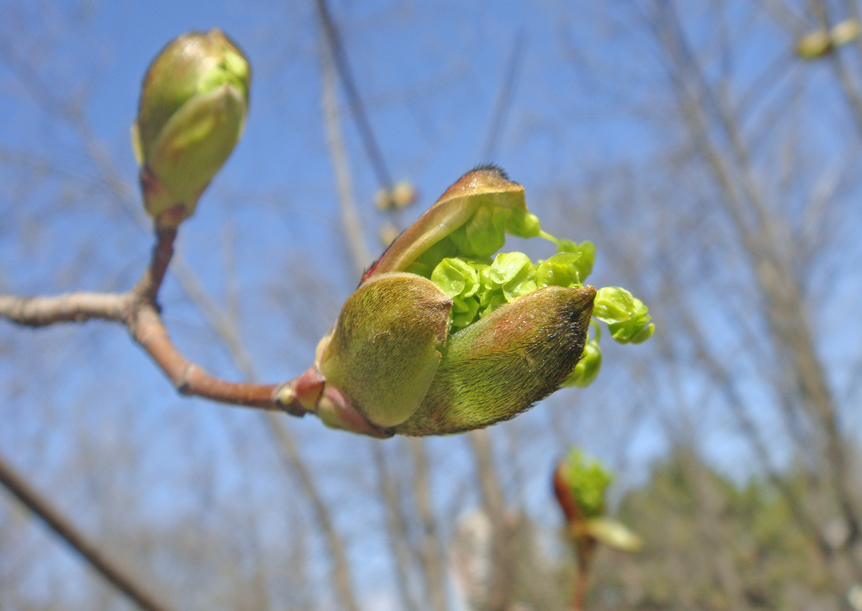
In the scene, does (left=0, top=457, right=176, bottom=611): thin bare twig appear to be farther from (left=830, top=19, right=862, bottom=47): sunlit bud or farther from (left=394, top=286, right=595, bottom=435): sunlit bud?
(left=830, top=19, right=862, bottom=47): sunlit bud

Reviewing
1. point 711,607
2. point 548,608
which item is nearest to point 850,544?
point 548,608

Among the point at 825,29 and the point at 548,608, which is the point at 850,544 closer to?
the point at 548,608

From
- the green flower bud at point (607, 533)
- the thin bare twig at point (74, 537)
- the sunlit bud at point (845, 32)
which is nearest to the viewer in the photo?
the thin bare twig at point (74, 537)

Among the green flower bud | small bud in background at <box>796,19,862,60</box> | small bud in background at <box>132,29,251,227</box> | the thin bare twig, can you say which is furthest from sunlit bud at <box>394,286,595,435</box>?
small bud in background at <box>796,19,862,60</box>

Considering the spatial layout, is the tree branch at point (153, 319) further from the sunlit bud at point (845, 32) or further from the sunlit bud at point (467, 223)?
the sunlit bud at point (845, 32)

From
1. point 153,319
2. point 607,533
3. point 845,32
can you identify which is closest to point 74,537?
point 153,319

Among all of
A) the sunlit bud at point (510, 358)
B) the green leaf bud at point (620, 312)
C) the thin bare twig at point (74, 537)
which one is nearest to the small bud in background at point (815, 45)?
the green leaf bud at point (620, 312)

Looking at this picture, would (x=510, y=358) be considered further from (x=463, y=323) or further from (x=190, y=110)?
(x=190, y=110)

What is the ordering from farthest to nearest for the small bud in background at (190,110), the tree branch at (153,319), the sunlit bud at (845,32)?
1. the sunlit bud at (845,32)
2. the small bud in background at (190,110)
3. the tree branch at (153,319)
